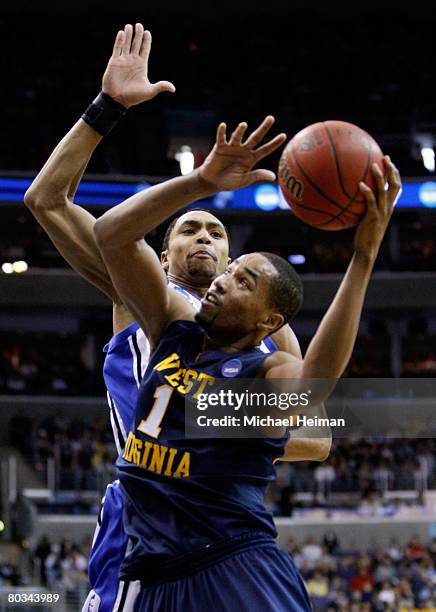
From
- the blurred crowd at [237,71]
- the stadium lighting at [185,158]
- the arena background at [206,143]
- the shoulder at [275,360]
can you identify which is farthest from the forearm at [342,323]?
the blurred crowd at [237,71]

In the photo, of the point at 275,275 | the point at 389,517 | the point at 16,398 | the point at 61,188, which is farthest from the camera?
the point at 16,398

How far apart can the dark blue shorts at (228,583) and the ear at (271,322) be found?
26.1 inches

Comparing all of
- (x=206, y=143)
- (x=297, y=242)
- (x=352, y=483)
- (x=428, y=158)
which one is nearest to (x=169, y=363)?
(x=352, y=483)

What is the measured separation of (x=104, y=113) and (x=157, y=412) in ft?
4.09

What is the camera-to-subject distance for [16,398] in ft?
73.3

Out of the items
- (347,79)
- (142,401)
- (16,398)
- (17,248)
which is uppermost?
(347,79)

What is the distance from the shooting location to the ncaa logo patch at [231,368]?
3266 mm

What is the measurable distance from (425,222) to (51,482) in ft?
39.8

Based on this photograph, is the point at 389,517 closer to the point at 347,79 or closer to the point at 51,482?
the point at 51,482

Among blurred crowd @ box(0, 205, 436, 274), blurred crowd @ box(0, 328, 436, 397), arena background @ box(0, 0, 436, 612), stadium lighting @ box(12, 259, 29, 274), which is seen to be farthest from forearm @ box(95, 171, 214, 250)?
stadium lighting @ box(12, 259, 29, 274)

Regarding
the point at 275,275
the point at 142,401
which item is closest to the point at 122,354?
the point at 142,401

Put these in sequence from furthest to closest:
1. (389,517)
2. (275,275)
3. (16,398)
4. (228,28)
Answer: (228,28) → (16,398) → (389,517) → (275,275)

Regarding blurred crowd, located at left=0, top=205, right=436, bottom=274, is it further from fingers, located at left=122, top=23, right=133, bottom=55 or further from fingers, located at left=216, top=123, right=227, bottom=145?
fingers, located at left=216, top=123, right=227, bottom=145

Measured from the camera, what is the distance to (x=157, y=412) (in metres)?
3.31
